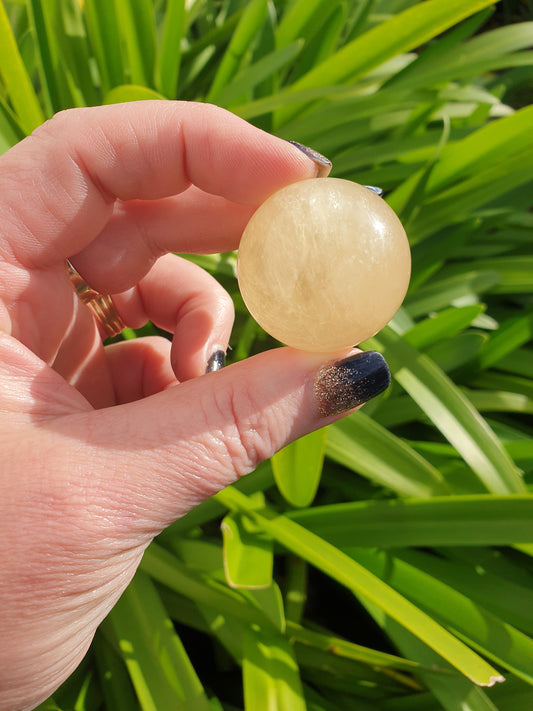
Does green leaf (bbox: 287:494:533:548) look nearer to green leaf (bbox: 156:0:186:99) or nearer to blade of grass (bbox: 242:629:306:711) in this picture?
blade of grass (bbox: 242:629:306:711)

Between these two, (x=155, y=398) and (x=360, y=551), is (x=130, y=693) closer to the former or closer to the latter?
(x=360, y=551)

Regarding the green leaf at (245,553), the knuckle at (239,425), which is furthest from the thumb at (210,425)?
the green leaf at (245,553)

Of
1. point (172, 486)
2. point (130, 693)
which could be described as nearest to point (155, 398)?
point (172, 486)

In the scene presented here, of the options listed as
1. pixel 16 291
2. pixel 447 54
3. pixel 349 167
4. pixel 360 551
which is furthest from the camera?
pixel 447 54

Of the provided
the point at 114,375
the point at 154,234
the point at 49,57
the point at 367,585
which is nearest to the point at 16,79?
the point at 49,57

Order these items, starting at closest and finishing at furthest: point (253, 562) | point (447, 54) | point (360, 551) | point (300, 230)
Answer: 1. point (300, 230)
2. point (253, 562)
3. point (360, 551)
4. point (447, 54)

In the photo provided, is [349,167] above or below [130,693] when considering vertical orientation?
Result: above

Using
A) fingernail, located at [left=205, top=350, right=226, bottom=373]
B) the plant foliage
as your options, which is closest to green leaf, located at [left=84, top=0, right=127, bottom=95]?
the plant foliage

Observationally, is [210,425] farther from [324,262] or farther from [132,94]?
[132,94]
